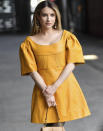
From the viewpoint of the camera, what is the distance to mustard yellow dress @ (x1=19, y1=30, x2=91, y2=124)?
8.14 feet

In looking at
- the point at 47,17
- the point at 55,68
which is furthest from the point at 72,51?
the point at 47,17

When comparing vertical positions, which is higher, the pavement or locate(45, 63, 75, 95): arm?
locate(45, 63, 75, 95): arm

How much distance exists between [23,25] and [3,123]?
103 feet

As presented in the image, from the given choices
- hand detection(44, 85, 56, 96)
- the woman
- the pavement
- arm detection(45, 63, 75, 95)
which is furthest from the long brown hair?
the pavement

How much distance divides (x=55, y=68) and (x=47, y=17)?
0.37 meters

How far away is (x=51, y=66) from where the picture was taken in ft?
8.18

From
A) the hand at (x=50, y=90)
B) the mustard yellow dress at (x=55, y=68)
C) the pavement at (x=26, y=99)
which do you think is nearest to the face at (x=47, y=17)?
the mustard yellow dress at (x=55, y=68)

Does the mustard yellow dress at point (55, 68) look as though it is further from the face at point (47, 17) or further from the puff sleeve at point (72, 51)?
the face at point (47, 17)

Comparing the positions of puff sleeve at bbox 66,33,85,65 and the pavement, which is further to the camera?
the pavement

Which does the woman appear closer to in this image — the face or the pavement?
the face

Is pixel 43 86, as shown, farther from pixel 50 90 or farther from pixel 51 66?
pixel 51 66

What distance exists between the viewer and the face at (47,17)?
8.09 feet

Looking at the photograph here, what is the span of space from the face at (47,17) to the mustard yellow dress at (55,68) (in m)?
0.14

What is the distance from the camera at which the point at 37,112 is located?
8.26 ft
